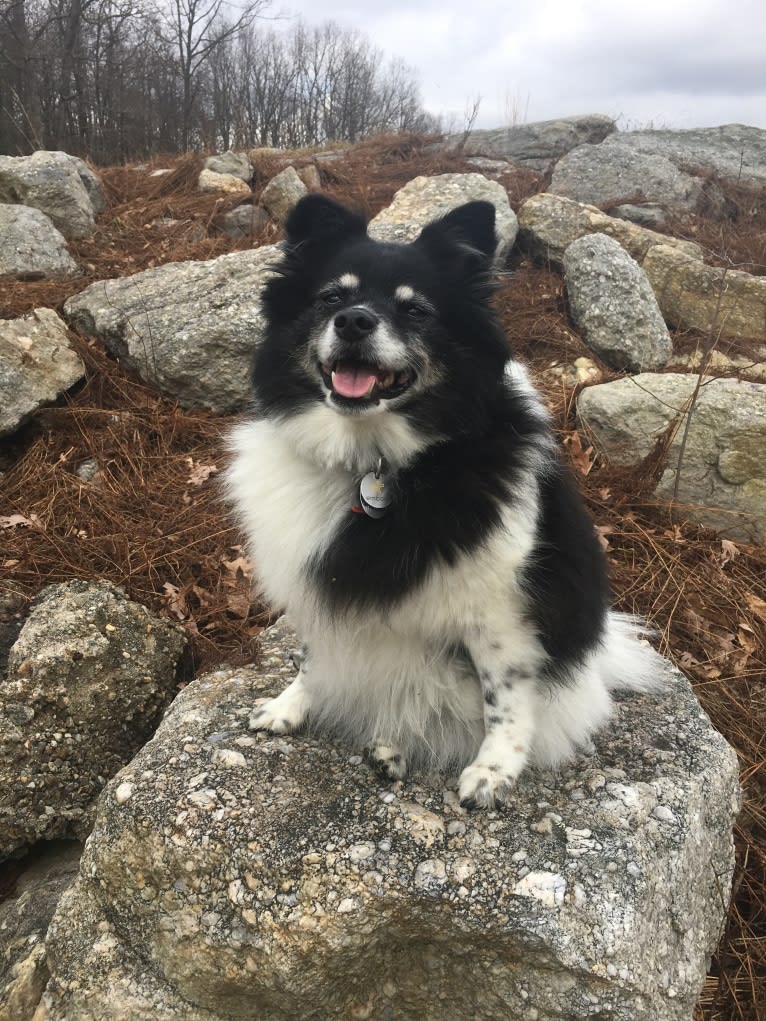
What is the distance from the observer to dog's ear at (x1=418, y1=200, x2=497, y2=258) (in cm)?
253

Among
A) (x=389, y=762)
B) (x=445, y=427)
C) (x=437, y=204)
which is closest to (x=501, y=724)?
(x=389, y=762)

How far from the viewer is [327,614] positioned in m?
2.42

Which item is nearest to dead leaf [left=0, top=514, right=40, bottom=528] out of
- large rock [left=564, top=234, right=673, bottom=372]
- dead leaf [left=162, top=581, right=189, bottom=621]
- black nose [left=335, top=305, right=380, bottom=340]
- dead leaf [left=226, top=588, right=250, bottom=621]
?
dead leaf [left=162, top=581, right=189, bottom=621]

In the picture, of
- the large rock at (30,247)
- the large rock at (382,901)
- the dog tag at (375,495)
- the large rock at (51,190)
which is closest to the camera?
the large rock at (382,901)

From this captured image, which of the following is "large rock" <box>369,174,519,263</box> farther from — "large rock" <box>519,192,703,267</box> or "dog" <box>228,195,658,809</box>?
"dog" <box>228,195,658,809</box>

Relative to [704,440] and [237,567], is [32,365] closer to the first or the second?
[237,567]

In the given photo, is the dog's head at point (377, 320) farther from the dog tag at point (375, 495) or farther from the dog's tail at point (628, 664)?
the dog's tail at point (628, 664)

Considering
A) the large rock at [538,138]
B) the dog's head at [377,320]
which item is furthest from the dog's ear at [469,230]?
the large rock at [538,138]

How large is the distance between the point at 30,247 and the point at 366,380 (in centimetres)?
647

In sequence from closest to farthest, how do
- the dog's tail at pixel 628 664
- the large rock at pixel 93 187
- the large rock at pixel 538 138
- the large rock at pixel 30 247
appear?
the dog's tail at pixel 628 664 < the large rock at pixel 30 247 < the large rock at pixel 93 187 < the large rock at pixel 538 138

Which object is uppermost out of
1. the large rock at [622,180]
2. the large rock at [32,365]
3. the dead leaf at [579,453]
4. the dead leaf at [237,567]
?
the large rock at [622,180]

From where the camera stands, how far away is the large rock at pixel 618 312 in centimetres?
627

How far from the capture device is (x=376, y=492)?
231cm

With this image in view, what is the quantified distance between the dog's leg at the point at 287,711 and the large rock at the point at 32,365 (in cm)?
335
